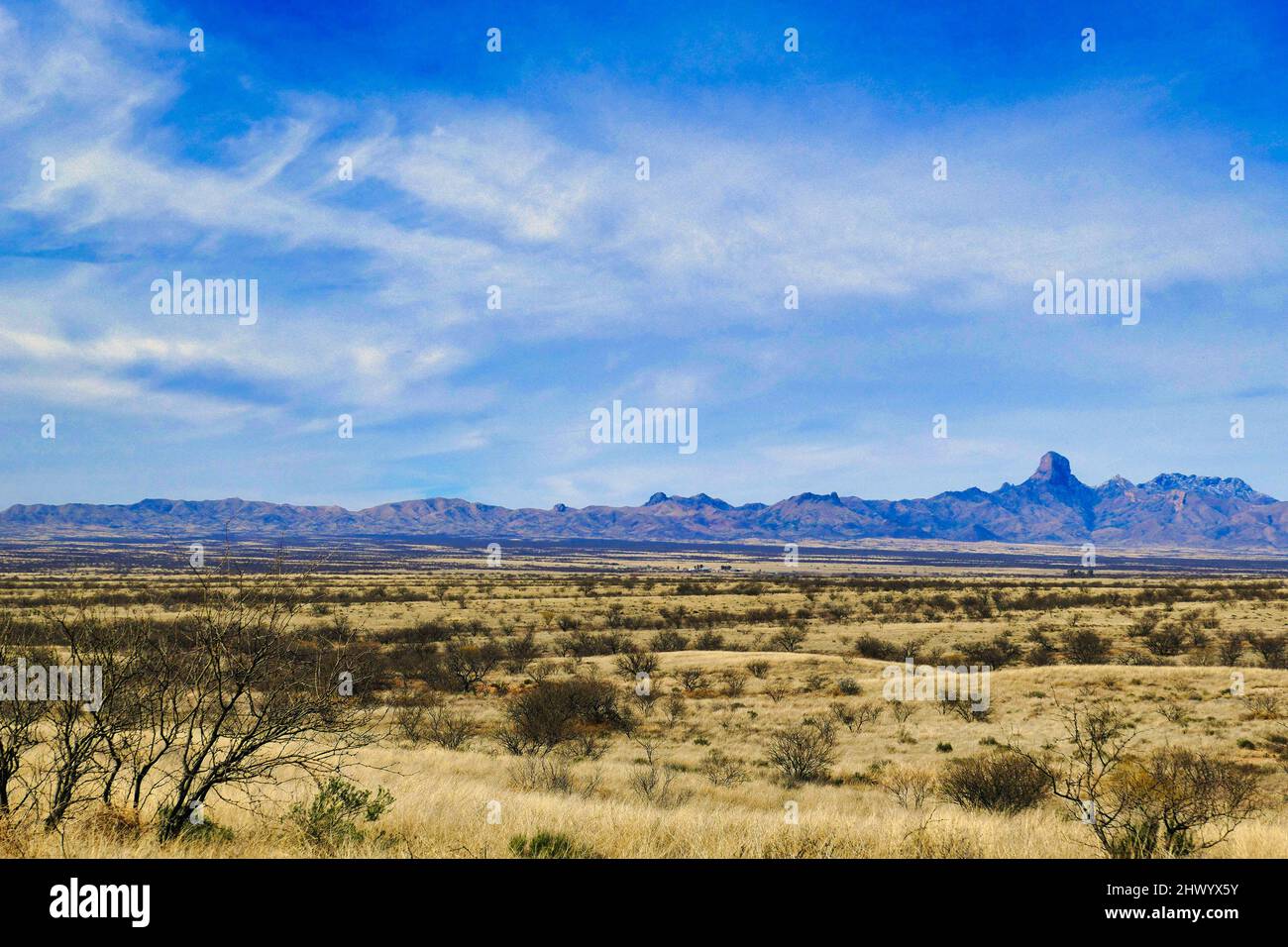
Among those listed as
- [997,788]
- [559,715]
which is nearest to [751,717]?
[559,715]

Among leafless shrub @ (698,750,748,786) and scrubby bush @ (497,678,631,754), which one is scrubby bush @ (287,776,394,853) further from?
scrubby bush @ (497,678,631,754)

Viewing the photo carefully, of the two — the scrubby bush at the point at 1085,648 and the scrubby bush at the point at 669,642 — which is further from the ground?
the scrubby bush at the point at 1085,648

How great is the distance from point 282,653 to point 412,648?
33140 mm

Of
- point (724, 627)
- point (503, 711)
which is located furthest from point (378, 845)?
point (724, 627)

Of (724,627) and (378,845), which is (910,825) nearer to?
(378,845)

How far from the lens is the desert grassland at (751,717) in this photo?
836 centimetres

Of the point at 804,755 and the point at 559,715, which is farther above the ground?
the point at 804,755

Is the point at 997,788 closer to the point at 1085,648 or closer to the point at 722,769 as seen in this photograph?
the point at 722,769

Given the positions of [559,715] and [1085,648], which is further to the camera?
[1085,648]


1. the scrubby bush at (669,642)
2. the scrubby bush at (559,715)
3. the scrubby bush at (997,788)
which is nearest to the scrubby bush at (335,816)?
the scrubby bush at (997,788)

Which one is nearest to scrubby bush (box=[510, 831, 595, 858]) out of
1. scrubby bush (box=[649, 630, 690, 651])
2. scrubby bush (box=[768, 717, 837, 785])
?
scrubby bush (box=[768, 717, 837, 785])

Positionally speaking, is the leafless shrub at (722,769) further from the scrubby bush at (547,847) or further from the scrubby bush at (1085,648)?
the scrubby bush at (1085,648)

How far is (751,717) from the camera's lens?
27312mm

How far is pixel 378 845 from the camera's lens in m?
7.92
